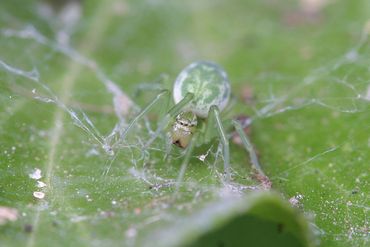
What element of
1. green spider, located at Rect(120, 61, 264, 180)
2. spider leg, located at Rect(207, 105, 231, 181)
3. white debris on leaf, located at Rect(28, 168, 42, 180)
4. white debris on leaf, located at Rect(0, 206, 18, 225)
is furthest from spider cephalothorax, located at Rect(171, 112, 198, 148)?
white debris on leaf, located at Rect(0, 206, 18, 225)

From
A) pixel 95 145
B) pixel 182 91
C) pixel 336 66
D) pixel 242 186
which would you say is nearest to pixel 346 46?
pixel 336 66

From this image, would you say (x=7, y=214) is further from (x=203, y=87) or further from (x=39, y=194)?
(x=203, y=87)

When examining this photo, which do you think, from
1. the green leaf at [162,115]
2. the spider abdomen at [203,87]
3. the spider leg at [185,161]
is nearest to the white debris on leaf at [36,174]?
the green leaf at [162,115]

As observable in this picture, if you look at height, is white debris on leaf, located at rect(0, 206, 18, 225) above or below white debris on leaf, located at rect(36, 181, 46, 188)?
below

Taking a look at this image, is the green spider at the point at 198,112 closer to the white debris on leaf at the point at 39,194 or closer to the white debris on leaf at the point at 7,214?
the white debris on leaf at the point at 39,194

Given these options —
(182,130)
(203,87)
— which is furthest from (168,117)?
(203,87)

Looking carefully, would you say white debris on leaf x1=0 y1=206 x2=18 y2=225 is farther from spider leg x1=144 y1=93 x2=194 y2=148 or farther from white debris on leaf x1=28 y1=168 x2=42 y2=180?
spider leg x1=144 y1=93 x2=194 y2=148
